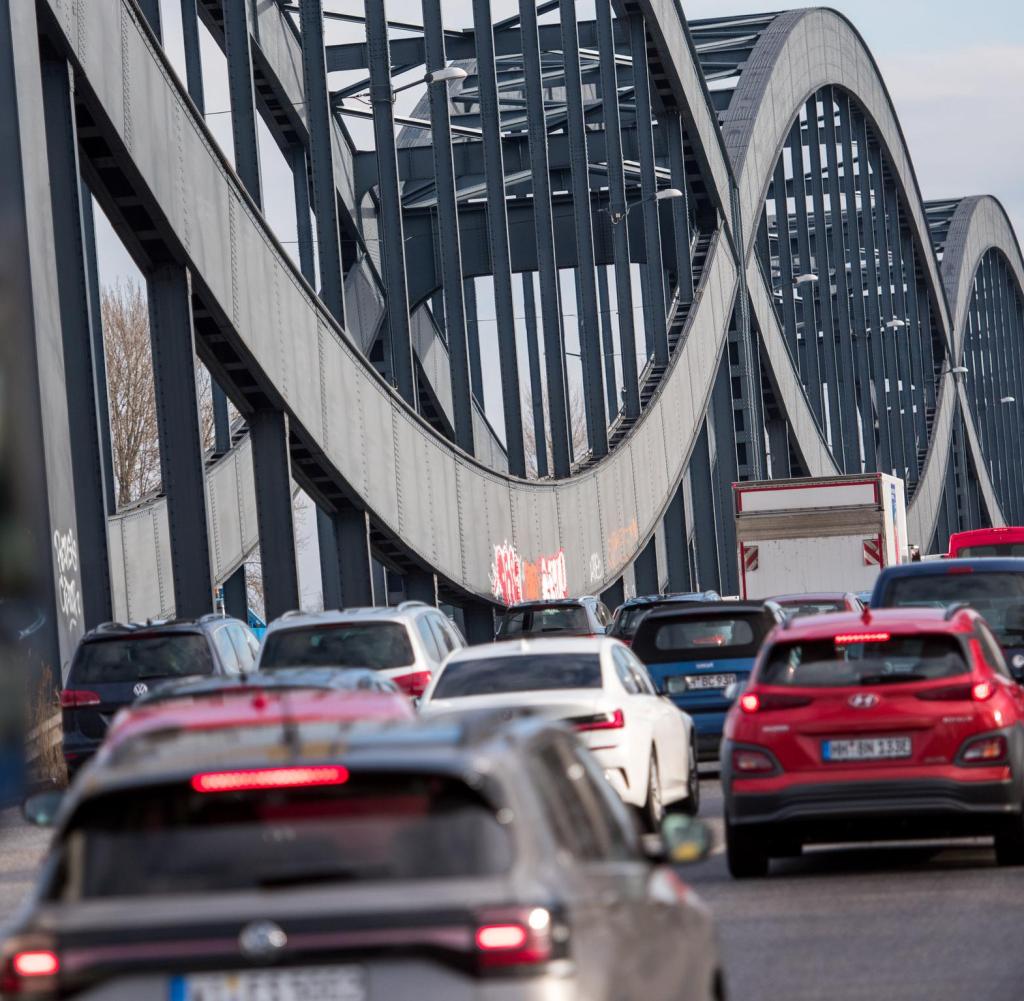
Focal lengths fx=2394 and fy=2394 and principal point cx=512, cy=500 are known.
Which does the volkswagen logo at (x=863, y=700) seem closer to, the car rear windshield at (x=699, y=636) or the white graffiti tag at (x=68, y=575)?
the car rear windshield at (x=699, y=636)

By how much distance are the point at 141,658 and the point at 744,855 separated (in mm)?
9432

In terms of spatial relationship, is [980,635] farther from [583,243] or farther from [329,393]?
[583,243]

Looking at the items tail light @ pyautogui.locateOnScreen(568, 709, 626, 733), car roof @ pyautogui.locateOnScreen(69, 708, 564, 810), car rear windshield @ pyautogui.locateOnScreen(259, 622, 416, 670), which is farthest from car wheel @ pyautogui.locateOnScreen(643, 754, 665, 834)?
car roof @ pyautogui.locateOnScreen(69, 708, 564, 810)

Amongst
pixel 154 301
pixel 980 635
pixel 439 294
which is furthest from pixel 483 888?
pixel 439 294

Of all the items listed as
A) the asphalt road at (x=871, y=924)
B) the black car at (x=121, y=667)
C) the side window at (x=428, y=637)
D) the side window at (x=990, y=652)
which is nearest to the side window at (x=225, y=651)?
the black car at (x=121, y=667)

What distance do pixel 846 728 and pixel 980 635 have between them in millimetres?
1248

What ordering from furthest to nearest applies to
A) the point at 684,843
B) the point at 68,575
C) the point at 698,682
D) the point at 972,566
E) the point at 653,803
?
the point at 68,575, the point at 698,682, the point at 972,566, the point at 653,803, the point at 684,843

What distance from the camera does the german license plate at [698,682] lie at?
21.9 meters

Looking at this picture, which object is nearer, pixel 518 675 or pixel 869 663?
pixel 869 663

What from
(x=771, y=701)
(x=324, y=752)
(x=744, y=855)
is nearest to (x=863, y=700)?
(x=771, y=701)

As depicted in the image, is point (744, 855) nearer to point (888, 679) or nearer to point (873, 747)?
point (873, 747)

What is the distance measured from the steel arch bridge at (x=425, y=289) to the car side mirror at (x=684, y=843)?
197cm

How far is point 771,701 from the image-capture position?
12984 mm

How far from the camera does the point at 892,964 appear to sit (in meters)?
9.66
